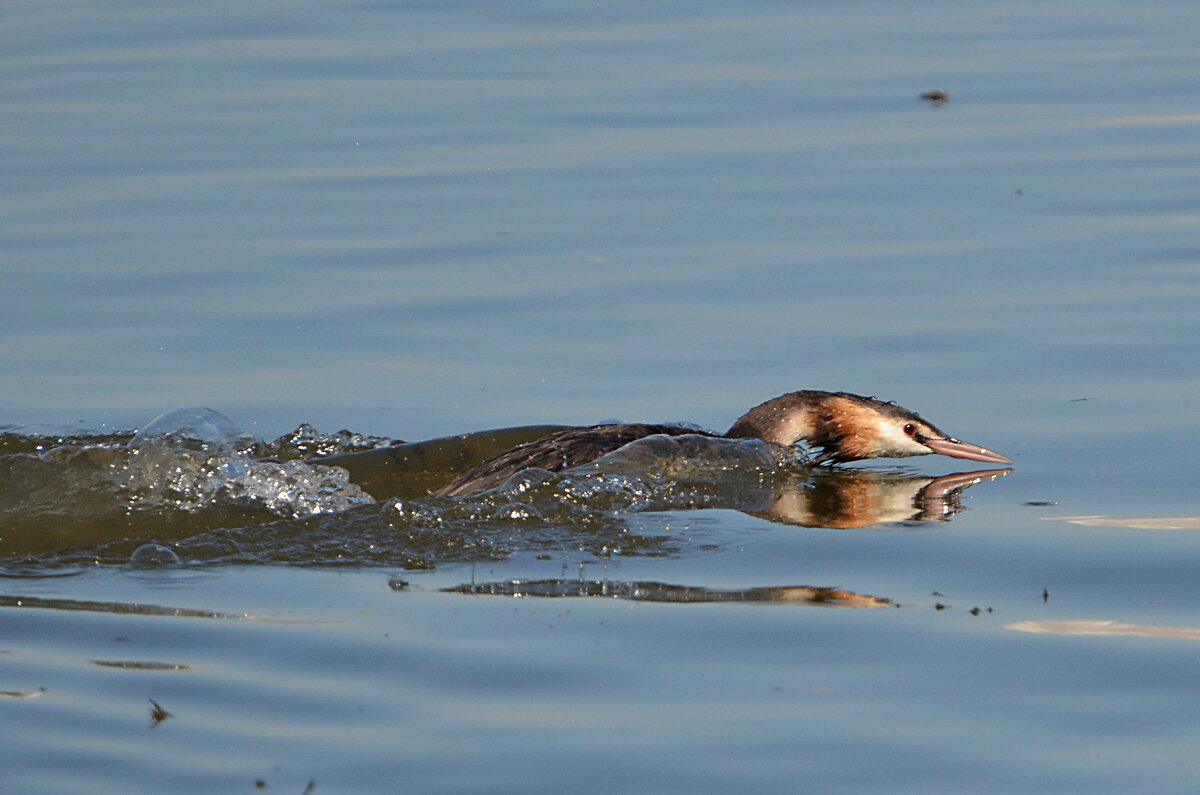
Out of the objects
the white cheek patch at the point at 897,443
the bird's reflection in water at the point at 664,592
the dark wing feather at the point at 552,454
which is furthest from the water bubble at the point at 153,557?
the white cheek patch at the point at 897,443

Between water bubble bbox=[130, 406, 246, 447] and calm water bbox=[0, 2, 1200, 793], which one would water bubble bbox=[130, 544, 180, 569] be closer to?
calm water bbox=[0, 2, 1200, 793]

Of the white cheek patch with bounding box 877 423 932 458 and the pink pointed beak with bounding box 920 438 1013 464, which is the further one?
the white cheek patch with bounding box 877 423 932 458

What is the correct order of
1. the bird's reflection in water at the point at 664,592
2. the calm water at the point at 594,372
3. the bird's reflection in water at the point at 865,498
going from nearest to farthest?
1. the calm water at the point at 594,372
2. the bird's reflection in water at the point at 664,592
3. the bird's reflection in water at the point at 865,498

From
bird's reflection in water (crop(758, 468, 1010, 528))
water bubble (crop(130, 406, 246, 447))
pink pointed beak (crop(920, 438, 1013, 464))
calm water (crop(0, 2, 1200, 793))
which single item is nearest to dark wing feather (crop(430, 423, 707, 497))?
calm water (crop(0, 2, 1200, 793))

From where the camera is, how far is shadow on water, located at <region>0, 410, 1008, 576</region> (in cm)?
689

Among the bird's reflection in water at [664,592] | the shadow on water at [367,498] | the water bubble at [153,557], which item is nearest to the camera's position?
the bird's reflection in water at [664,592]

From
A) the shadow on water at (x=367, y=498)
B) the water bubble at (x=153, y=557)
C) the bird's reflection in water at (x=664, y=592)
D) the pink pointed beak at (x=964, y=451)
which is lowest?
the bird's reflection in water at (x=664, y=592)

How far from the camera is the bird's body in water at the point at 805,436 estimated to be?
26.2 feet

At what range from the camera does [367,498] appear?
757 centimetres

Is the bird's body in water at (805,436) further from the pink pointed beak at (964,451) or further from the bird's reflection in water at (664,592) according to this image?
the bird's reflection in water at (664,592)

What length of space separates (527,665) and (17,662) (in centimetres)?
150

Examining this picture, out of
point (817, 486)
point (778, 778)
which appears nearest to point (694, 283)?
point (817, 486)

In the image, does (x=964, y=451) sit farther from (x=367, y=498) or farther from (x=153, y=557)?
(x=153, y=557)

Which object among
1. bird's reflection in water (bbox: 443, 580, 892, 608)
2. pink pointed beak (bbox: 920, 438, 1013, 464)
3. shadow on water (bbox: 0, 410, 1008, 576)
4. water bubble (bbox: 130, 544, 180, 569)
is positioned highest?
pink pointed beak (bbox: 920, 438, 1013, 464)
